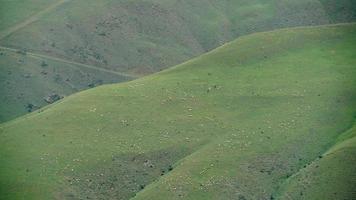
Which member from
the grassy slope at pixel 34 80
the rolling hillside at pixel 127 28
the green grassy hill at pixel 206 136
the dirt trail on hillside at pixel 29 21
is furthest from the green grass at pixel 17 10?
the green grassy hill at pixel 206 136

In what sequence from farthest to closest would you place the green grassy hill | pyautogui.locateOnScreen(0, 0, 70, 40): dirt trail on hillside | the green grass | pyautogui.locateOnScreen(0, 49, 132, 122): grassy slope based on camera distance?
1. the green grass
2. pyautogui.locateOnScreen(0, 0, 70, 40): dirt trail on hillside
3. pyautogui.locateOnScreen(0, 49, 132, 122): grassy slope
4. the green grassy hill

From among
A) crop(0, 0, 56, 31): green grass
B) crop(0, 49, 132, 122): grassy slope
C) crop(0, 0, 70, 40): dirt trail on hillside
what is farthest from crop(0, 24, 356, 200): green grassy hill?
crop(0, 0, 56, 31): green grass

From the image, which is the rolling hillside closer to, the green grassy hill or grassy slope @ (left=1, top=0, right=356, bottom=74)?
grassy slope @ (left=1, top=0, right=356, bottom=74)

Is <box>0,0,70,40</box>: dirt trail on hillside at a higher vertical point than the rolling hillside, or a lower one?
higher

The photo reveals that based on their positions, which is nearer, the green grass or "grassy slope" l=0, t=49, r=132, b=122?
"grassy slope" l=0, t=49, r=132, b=122

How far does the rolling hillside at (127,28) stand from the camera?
142375 mm

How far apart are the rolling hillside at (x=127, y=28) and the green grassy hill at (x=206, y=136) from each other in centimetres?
4624

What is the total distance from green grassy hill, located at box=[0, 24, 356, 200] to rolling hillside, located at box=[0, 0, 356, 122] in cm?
4624

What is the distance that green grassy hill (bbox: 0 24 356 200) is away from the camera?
214 feet

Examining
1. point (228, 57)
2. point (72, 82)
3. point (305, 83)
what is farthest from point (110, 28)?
point (305, 83)

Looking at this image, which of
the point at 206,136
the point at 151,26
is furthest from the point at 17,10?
the point at 206,136

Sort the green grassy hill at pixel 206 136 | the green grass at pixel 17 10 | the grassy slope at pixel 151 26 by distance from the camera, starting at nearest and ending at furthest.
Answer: the green grassy hill at pixel 206 136 → the grassy slope at pixel 151 26 → the green grass at pixel 17 10

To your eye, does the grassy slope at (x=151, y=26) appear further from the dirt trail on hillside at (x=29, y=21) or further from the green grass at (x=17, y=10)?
the green grass at (x=17, y=10)


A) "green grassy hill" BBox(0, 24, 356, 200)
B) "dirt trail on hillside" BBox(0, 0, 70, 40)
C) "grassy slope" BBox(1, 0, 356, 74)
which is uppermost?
"green grassy hill" BBox(0, 24, 356, 200)
